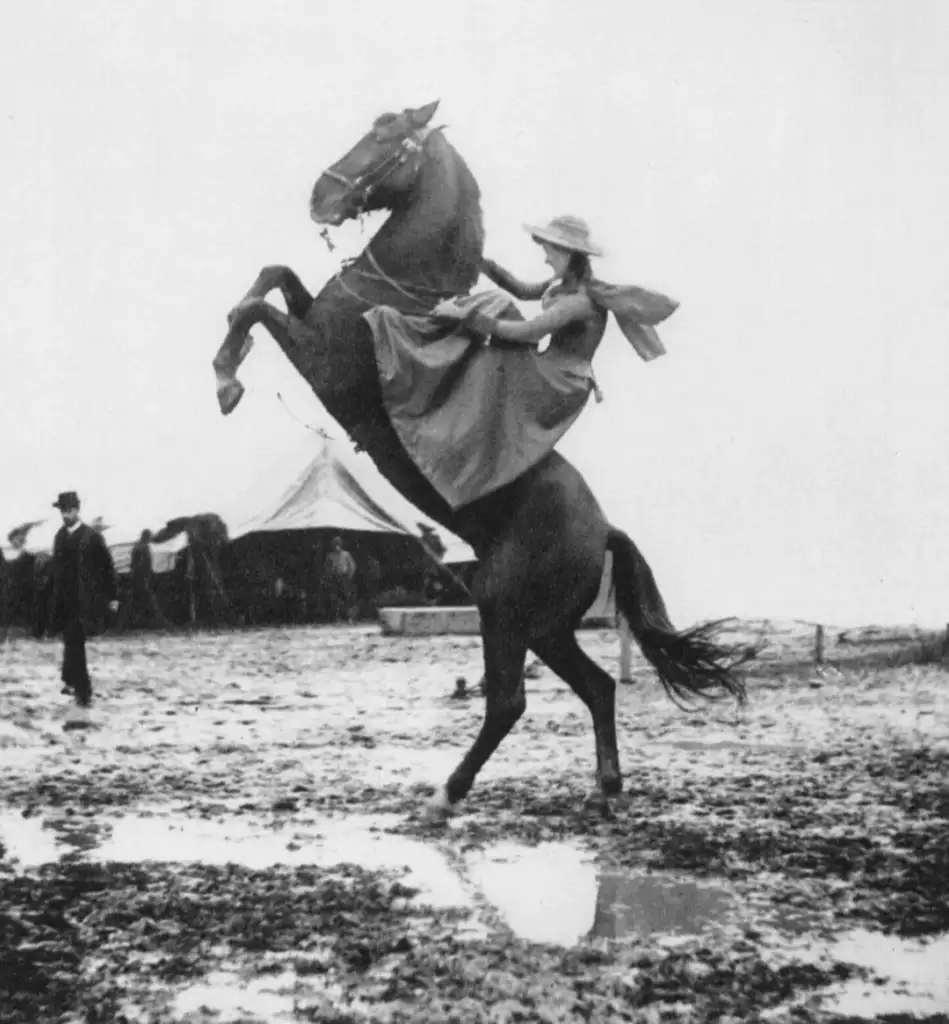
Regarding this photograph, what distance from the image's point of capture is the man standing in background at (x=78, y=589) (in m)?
3.84

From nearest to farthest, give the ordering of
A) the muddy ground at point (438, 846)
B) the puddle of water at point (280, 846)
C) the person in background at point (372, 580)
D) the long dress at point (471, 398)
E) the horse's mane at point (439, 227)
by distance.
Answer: the muddy ground at point (438, 846)
the puddle of water at point (280, 846)
the long dress at point (471, 398)
the horse's mane at point (439, 227)
the person in background at point (372, 580)

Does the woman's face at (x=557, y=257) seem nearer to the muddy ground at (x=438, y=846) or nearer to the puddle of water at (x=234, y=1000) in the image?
the muddy ground at (x=438, y=846)

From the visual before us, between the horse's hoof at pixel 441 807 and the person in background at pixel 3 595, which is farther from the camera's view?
the person in background at pixel 3 595

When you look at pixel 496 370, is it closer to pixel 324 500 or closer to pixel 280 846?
pixel 324 500

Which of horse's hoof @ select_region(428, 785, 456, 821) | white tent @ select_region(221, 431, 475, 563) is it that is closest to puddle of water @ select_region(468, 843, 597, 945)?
horse's hoof @ select_region(428, 785, 456, 821)

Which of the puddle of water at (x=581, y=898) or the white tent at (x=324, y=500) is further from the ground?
the white tent at (x=324, y=500)

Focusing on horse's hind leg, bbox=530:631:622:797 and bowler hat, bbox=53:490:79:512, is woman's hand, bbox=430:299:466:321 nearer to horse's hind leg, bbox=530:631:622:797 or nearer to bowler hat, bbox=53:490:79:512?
horse's hind leg, bbox=530:631:622:797

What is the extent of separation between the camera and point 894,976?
2287 mm

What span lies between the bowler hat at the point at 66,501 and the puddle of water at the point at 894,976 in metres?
2.40

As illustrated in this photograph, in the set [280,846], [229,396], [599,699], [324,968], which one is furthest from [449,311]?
[324,968]

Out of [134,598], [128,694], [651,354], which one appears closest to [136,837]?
[128,694]

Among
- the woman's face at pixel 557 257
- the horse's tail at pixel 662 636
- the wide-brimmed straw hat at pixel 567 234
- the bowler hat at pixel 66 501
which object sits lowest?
the horse's tail at pixel 662 636

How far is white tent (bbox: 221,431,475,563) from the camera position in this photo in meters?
3.71

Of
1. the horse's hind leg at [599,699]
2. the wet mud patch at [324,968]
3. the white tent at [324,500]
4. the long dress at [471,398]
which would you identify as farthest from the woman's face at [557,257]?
the wet mud patch at [324,968]
